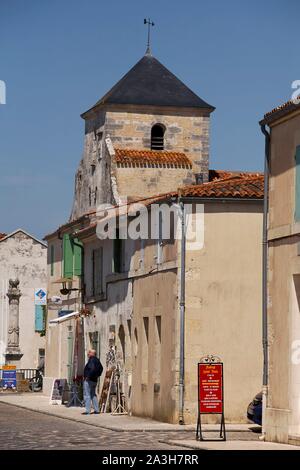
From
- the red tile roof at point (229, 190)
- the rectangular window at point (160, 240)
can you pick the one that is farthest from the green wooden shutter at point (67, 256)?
the red tile roof at point (229, 190)

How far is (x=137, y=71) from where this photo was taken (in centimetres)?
5191

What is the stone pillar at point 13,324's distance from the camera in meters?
64.9

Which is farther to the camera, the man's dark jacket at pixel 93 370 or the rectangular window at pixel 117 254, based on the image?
the rectangular window at pixel 117 254

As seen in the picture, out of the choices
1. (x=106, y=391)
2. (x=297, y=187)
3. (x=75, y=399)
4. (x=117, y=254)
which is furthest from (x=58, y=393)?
(x=297, y=187)

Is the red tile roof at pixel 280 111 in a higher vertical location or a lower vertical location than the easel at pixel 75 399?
higher

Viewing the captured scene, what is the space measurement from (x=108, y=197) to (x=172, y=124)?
4300mm

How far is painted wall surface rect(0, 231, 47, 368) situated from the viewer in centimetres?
6575

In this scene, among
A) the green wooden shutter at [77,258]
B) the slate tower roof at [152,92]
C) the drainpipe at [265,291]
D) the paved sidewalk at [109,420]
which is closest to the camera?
the drainpipe at [265,291]

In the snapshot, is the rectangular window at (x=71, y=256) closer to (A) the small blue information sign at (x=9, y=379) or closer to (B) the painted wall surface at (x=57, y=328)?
(B) the painted wall surface at (x=57, y=328)

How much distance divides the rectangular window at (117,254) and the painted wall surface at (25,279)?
28882 mm

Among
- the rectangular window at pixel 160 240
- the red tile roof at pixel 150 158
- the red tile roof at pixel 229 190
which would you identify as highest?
the red tile roof at pixel 150 158
